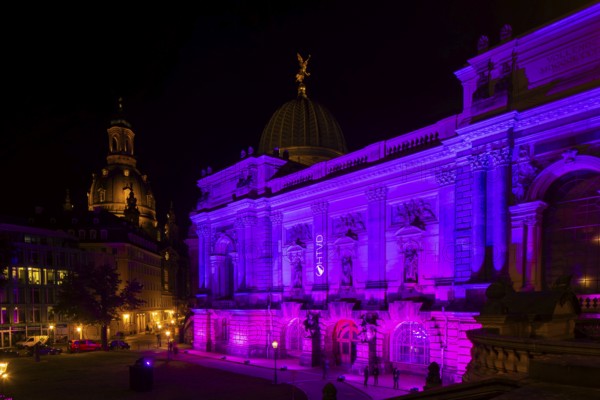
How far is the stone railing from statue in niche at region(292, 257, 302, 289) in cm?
2681

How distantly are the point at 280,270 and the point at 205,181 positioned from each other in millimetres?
15440

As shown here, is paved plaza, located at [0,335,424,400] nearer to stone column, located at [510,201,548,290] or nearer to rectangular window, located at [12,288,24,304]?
stone column, located at [510,201,548,290]

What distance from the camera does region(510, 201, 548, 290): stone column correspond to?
74.6 ft

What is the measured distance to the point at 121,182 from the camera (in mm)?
114938

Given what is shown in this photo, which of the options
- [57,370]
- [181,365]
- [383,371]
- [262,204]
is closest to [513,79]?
[383,371]

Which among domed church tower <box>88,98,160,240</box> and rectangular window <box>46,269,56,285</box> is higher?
domed church tower <box>88,98,160,240</box>

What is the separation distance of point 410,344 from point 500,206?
1122cm

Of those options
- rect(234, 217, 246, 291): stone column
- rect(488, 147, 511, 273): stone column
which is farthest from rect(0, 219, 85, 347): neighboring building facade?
rect(488, 147, 511, 273): stone column

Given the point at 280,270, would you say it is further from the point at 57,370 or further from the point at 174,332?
the point at 174,332

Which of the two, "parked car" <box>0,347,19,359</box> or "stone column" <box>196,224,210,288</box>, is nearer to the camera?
"parked car" <box>0,347,19,359</box>

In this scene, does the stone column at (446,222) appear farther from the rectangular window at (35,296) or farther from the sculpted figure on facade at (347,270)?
the rectangular window at (35,296)

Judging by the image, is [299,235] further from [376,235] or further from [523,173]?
[523,173]

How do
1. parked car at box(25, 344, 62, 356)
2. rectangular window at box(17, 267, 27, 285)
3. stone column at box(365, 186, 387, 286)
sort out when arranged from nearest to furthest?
stone column at box(365, 186, 387, 286), parked car at box(25, 344, 62, 356), rectangular window at box(17, 267, 27, 285)

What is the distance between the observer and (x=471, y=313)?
2369 cm
